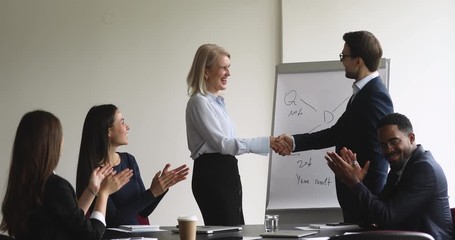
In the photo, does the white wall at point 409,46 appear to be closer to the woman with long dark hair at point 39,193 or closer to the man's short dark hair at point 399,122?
the man's short dark hair at point 399,122

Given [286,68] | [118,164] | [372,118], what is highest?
[286,68]

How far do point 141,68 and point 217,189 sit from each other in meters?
1.88

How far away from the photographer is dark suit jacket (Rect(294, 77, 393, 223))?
3.56m

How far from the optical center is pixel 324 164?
177 inches

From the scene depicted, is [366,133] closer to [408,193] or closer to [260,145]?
[408,193]

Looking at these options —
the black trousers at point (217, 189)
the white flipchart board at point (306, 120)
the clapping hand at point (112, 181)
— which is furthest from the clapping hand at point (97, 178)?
the white flipchart board at point (306, 120)

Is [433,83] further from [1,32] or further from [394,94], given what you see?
[1,32]

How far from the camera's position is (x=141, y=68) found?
5.52 meters

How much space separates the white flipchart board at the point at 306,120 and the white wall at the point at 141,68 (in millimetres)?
904

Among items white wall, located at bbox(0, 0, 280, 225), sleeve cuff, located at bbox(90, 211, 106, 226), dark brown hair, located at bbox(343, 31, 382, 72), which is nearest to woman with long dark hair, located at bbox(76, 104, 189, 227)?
sleeve cuff, located at bbox(90, 211, 106, 226)

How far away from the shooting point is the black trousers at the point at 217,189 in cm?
390

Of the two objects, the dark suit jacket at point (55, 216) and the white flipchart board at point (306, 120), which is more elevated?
the white flipchart board at point (306, 120)

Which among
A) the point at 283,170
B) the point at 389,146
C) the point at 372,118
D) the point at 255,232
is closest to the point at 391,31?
the point at 283,170

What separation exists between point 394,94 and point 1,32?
296 centimetres
